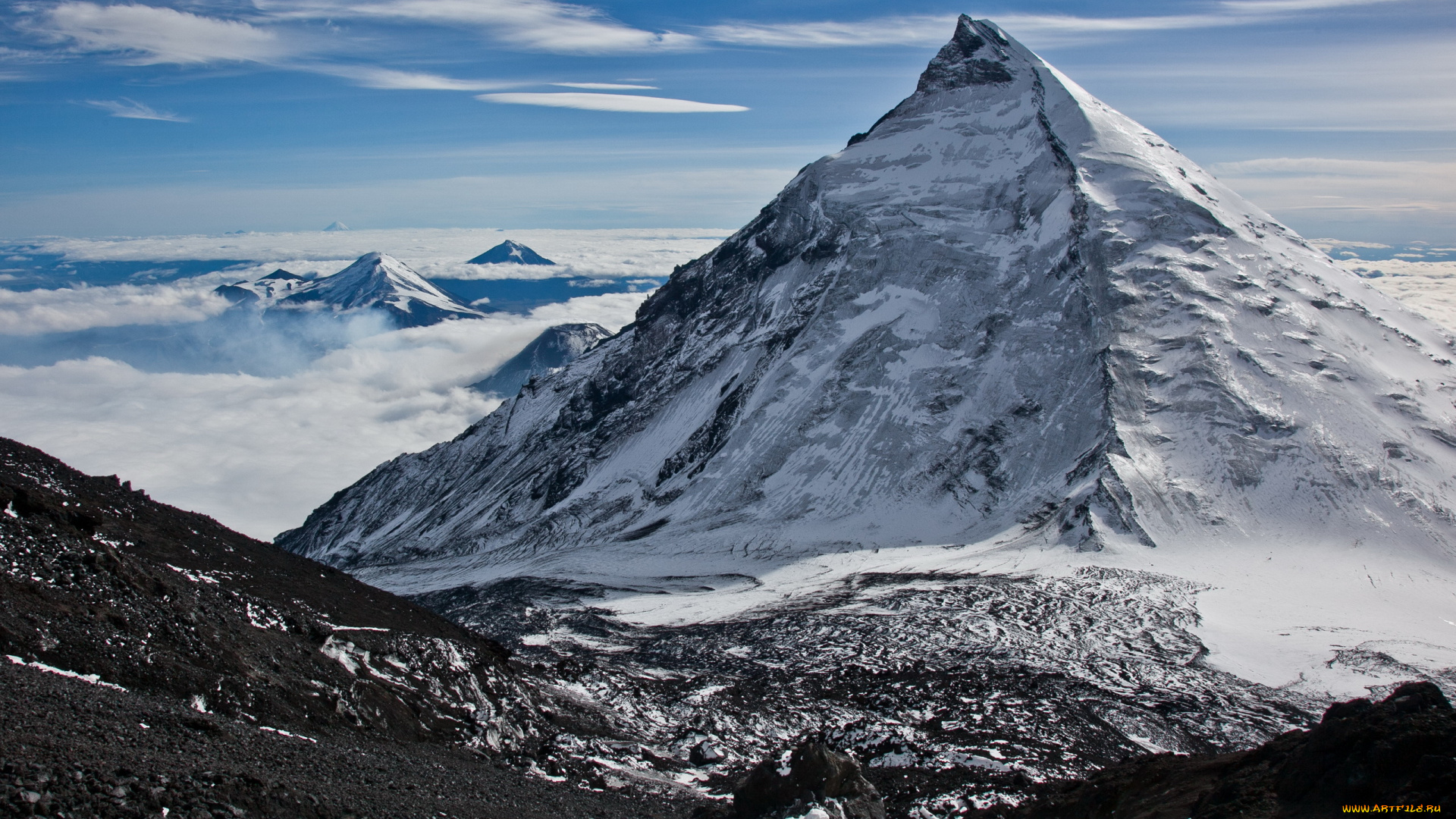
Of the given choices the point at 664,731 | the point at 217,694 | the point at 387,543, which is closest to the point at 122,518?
the point at 217,694

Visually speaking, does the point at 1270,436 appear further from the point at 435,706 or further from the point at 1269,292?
the point at 435,706

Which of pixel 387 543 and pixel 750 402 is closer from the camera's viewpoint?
pixel 750 402

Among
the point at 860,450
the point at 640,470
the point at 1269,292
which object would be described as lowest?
the point at 640,470

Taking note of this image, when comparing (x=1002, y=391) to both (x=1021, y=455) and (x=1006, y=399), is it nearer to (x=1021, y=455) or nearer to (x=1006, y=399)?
(x=1006, y=399)

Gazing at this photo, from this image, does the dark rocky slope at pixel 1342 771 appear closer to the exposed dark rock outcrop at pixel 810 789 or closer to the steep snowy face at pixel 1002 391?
the exposed dark rock outcrop at pixel 810 789

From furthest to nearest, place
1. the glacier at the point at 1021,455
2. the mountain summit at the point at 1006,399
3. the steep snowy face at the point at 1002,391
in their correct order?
the steep snowy face at the point at 1002,391 < the mountain summit at the point at 1006,399 < the glacier at the point at 1021,455

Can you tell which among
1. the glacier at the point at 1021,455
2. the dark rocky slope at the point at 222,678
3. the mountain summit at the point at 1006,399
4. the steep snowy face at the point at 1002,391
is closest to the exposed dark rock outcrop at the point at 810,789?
the dark rocky slope at the point at 222,678

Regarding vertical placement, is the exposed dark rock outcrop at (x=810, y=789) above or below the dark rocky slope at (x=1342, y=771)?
below

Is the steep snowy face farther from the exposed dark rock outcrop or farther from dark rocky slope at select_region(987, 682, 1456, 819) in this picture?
the exposed dark rock outcrop
